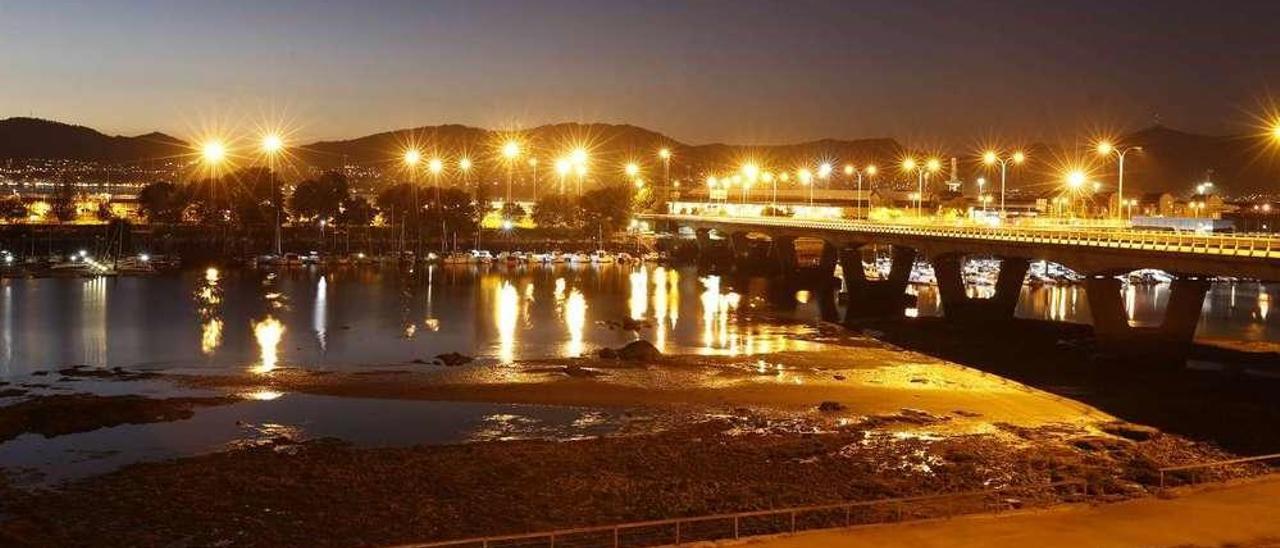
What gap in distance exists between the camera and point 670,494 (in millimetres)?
23281

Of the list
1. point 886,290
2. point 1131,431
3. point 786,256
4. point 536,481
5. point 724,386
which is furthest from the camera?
point 786,256

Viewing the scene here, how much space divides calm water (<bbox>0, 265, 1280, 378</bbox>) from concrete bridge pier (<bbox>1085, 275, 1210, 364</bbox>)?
13415 mm

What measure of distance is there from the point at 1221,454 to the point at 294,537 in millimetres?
22088

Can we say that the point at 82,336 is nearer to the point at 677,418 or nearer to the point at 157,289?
the point at 157,289

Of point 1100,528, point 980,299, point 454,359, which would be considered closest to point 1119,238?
point 980,299

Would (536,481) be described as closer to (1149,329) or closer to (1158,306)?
(1149,329)

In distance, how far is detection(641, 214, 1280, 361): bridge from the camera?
39594 millimetres

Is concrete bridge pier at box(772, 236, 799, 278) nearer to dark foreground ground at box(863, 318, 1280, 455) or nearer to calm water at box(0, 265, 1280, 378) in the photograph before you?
calm water at box(0, 265, 1280, 378)

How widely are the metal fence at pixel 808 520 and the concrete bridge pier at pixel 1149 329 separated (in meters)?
24.5

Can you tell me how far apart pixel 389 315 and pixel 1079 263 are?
125ft

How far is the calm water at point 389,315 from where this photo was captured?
158ft

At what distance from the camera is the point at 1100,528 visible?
18.0m

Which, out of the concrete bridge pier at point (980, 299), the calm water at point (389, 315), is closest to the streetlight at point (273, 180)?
the calm water at point (389, 315)

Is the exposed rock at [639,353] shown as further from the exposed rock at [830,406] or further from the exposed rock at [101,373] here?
the exposed rock at [101,373]
